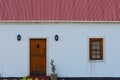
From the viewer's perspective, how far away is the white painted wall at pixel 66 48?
77.9 feet

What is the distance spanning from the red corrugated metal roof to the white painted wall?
1.68 ft

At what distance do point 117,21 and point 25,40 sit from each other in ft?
16.9

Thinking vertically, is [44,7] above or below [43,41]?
above

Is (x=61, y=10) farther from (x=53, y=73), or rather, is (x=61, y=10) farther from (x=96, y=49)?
(x=53, y=73)

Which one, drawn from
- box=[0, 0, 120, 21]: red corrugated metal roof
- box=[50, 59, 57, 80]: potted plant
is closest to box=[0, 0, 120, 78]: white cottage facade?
box=[0, 0, 120, 21]: red corrugated metal roof

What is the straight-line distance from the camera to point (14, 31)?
2375 centimetres

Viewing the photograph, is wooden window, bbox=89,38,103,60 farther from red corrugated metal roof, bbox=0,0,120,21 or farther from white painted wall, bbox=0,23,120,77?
red corrugated metal roof, bbox=0,0,120,21

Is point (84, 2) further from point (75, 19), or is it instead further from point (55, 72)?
point (55, 72)

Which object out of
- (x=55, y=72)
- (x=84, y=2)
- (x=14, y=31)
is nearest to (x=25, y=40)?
(x=14, y=31)

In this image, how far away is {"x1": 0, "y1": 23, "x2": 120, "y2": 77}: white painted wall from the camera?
23.7 m

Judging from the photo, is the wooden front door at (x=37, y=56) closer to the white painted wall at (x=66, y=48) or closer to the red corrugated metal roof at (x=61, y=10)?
the white painted wall at (x=66, y=48)

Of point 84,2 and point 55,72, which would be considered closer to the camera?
point 55,72

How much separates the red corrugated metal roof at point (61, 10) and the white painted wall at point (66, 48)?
Answer: 1.68ft

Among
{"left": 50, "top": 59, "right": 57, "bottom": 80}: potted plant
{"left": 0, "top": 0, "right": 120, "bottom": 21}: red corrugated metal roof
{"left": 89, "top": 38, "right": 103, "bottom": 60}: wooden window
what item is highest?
{"left": 0, "top": 0, "right": 120, "bottom": 21}: red corrugated metal roof
